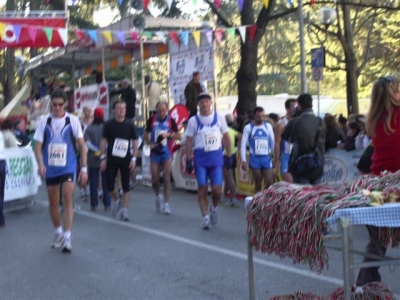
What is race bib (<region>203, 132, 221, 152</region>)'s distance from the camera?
10078mm

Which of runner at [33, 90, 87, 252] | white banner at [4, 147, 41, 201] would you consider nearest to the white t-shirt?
runner at [33, 90, 87, 252]

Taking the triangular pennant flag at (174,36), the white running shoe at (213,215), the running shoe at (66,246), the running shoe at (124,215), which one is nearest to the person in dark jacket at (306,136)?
the white running shoe at (213,215)

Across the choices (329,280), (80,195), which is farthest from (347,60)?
(329,280)

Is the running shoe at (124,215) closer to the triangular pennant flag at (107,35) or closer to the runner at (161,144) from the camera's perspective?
the runner at (161,144)

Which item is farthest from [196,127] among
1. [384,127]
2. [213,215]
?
[384,127]

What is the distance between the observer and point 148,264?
787cm

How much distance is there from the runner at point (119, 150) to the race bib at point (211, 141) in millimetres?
1432

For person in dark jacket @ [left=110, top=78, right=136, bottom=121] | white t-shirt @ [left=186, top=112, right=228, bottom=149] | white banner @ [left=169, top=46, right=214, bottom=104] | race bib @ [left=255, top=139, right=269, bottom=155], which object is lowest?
race bib @ [left=255, top=139, right=269, bottom=155]

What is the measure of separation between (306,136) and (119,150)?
3.37 meters

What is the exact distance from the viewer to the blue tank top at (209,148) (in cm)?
1009

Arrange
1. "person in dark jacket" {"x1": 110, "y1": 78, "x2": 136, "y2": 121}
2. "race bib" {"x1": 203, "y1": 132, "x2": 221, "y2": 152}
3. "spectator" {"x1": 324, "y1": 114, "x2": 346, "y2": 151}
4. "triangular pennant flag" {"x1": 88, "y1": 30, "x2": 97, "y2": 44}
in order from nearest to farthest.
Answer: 1. "race bib" {"x1": 203, "y1": 132, "x2": 221, "y2": 152}
2. "spectator" {"x1": 324, "y1": 114, "x2": 346, "y2": 151}
3. "triangular pennant flag" {"x1": 88, "y1": 30, "x2": 97, "y2": 44}
4. "person in dark jacket" {"x1": 110, "y1": 78, "x2": 136, "y2": 121}

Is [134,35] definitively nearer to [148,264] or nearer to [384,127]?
[148,264]

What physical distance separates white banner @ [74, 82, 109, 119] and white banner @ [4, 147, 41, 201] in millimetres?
7029

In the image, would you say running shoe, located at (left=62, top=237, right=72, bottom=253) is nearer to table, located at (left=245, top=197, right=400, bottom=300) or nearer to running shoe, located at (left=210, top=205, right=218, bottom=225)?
running shoe, located at (left=210, top=205, right=218, bottom=225)
